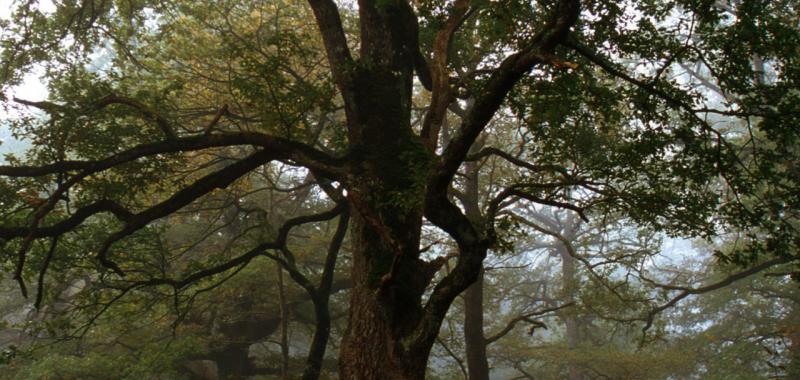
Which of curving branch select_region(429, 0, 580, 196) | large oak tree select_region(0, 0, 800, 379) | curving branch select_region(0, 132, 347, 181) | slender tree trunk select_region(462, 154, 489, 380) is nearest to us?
curving branch select_region(429, 0, 580, 196)

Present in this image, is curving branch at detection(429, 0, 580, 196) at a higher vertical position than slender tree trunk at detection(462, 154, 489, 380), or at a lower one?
lower

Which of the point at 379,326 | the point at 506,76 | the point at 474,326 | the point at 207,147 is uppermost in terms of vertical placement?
the point at 474,326

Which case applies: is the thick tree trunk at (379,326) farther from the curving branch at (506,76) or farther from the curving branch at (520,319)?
the curving branch at (520,319)

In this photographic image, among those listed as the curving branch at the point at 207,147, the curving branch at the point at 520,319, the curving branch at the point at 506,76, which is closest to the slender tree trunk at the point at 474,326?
the curving branch at the point at 520,319

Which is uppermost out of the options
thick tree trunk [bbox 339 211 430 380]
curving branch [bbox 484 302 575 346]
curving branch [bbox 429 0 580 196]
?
curving branch [bbox 484 302 575 346]

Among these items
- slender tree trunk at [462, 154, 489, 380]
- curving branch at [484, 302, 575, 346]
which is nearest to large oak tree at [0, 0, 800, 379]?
curving branch at [484, 302, 575, 346]

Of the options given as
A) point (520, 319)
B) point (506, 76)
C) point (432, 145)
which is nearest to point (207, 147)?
point (432, 145)

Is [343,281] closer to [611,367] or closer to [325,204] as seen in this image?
Result: [325,204]

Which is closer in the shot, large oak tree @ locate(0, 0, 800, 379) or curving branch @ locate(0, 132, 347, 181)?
large oak tree @ locate(0, 0, 800, 379)

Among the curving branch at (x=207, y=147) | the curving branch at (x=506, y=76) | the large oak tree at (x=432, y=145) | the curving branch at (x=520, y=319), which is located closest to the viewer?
the curving branch at (x=506, y=76)

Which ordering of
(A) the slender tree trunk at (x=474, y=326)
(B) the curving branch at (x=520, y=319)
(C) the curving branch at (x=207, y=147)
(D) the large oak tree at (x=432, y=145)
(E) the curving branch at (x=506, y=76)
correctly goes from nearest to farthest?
(E) the curving branch at (x=506, y=76), (D) the large oak tree at (x=432, y=145), (C) the curving branch at (x=207, y=147), (B) the curving branch at (x=520, y=319), (A) the slender tree trunk at (x=474, y=326)

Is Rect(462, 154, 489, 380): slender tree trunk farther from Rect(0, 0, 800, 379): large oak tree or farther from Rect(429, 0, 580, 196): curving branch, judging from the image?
Rect(429, 0, 580, 196): curving branch

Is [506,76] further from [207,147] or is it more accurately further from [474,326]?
[474,326]

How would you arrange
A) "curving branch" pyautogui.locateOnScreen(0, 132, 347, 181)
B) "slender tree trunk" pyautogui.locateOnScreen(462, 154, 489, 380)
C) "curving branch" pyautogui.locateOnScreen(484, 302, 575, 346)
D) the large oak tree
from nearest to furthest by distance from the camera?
the large oak tree
"curving branch" pyautogui.locateOnScreen(0, 132, 347, 181)
"curving branch" pyautogui.locateOnScreen(484, 302, 575, 346)
"slender tree trunk" pyautogui.locateOnScreen(462, 154, 489, 380)
